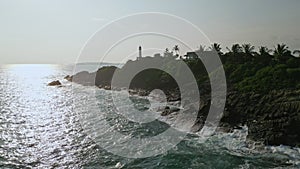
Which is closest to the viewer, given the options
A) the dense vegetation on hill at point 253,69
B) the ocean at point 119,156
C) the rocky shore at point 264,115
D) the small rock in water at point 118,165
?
the small rock in water at point 118,165

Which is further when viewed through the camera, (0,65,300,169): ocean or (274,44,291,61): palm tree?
(274,44,291,61): palm tree

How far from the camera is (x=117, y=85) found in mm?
68750

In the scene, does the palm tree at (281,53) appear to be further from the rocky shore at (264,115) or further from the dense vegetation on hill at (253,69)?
the rocky shore at (264,115)

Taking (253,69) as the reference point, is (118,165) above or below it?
below

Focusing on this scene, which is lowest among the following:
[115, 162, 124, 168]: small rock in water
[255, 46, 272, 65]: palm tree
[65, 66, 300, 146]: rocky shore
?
[115, 162, 124, 168]: small rock in water

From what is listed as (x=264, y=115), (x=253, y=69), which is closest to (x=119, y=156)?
(x=264, y=115)

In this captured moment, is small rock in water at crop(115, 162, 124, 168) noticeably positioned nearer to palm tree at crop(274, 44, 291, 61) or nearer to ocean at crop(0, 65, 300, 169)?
ocean at crop(0, 65, 300, 169)

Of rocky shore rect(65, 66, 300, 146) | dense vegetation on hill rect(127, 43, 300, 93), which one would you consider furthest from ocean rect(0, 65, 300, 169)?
dense vegetation on hill rect(127, 43, 300, 93)

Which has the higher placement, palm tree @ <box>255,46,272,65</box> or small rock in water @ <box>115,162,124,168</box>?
palm tree @ <box>255,46,272,65</box>

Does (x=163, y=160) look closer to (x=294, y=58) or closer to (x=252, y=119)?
(x=252, y=119)

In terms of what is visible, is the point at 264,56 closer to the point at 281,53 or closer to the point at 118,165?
the point at 281,53

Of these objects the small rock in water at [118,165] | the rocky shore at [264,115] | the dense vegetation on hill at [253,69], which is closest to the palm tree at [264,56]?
the dense vegetation on hill at [253,69]

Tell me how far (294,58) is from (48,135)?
41.5 m

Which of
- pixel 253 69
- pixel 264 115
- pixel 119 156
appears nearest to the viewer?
pixel 119 156
